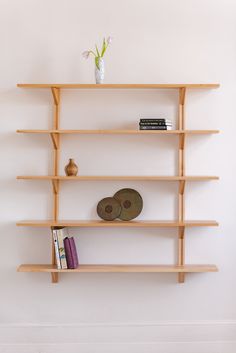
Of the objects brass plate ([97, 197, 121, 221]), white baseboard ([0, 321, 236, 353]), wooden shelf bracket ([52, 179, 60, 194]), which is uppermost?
wooden shelf bracket ([52, 179, 60, 194])

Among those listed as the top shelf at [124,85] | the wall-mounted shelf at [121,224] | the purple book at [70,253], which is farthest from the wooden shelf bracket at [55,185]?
the top shelf at [124,85]

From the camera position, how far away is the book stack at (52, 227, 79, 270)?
2918 millimetres

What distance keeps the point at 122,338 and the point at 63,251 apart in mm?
705

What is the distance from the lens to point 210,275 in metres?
3.09

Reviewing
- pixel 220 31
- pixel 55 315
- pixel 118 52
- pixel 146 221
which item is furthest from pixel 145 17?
pixel 55 315

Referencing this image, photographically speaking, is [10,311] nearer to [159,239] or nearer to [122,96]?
[159,239]

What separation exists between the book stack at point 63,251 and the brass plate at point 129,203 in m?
0.37

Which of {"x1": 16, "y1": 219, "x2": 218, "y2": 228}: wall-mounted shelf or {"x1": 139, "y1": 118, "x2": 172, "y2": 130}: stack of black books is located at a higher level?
{"x1": 139, "y1": 118, "x2": 172, "y2": 130}: stack of black books

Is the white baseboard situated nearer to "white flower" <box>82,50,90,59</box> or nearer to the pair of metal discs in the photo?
the pair of metal discs

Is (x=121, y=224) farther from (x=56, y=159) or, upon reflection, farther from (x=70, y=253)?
(x=56, y=159)

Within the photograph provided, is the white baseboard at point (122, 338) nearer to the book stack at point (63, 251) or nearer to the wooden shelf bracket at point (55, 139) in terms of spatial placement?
the book stack at point (63, 251)

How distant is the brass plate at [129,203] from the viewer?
3.01m

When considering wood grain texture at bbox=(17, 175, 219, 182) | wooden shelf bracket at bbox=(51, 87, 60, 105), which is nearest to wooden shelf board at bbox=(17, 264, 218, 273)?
wood grain texture at bbox=(17, 175, 219, 182)

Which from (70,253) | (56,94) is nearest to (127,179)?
(70,253)
